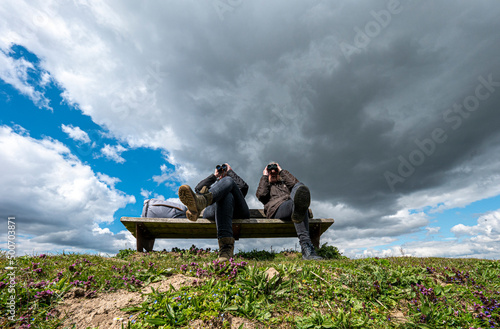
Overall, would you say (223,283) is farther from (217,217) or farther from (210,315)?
(217,217)

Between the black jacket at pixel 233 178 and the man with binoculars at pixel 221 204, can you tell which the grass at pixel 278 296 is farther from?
the black jacket at pixel 233 178

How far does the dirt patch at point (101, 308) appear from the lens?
271 centimetres

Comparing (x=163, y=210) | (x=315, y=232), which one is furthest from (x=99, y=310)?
(x=315, y=232)

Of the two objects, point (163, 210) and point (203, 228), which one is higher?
point (163, 210)

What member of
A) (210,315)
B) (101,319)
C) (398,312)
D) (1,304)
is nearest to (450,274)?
(398,312)

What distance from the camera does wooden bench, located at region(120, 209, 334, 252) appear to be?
258 inches

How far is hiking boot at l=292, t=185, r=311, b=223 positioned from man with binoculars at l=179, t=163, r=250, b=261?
1.31m

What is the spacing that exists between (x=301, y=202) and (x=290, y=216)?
91cm

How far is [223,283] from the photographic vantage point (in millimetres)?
3336

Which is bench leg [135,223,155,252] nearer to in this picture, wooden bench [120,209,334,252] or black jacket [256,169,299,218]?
wooden bench [120,209,334,252]

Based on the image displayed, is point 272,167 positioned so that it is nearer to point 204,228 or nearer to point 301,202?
point 301,202

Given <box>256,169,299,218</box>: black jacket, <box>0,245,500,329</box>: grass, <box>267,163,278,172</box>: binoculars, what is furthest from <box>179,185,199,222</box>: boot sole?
<box>267,163,278,172</box>: binoculars

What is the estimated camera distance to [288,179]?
674 centimetres

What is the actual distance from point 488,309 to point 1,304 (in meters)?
5.89
